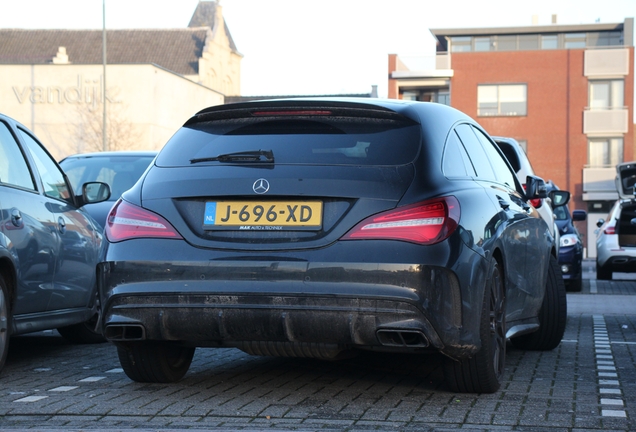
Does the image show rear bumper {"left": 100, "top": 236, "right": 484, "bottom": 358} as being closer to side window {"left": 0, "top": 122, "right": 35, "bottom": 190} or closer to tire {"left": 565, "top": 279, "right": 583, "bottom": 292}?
side window {"left": 0, "top": 122, "right": 35, "bottom": 190}

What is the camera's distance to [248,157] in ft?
16.8

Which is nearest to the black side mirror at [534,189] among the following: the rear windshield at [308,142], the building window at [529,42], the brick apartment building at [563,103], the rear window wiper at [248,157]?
the rear windshield at [308,142]

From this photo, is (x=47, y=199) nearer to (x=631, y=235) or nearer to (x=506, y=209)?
(x=506, y=209)

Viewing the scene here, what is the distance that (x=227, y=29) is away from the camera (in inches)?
4286

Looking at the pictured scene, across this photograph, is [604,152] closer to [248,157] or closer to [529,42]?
[529,42]

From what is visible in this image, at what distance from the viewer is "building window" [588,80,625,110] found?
52.5 m

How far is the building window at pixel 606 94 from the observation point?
52531 millimetres

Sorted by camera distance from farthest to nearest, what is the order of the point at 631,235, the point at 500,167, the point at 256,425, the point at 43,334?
the point at 631,235, the point at 43,334, the point at 500,167, the point at 256,425

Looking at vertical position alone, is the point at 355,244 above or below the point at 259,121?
below

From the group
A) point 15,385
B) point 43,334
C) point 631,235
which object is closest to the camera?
point 15,385

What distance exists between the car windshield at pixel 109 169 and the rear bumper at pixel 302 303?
20.6ft

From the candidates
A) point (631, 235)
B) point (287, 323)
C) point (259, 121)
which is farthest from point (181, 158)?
point (631, 235)

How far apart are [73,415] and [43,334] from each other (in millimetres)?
4501

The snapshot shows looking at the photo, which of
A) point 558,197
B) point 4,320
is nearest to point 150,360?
point 4,320
